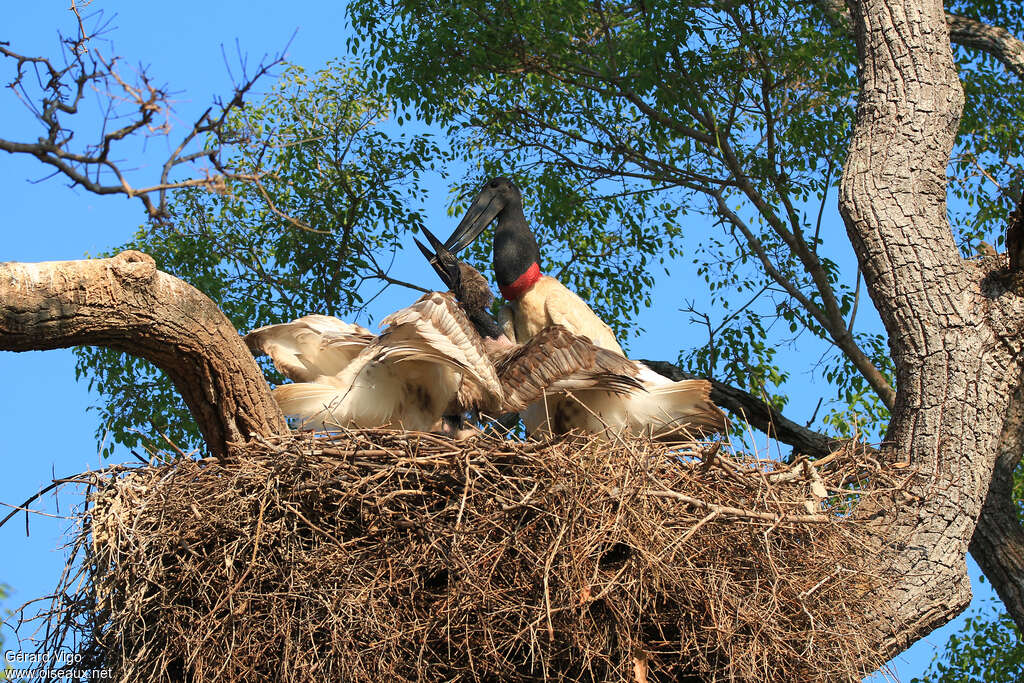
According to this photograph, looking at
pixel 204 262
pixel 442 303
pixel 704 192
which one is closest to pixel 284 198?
pixel 204 262

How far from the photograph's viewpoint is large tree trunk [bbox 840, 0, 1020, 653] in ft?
16.8

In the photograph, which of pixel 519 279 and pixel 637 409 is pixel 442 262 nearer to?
pixel 519 279

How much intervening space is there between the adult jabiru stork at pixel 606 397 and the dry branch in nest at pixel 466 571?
3.25ft

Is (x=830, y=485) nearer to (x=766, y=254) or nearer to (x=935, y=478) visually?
(x=935, y=478)

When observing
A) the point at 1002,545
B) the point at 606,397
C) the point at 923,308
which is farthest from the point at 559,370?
the point at 1002,545

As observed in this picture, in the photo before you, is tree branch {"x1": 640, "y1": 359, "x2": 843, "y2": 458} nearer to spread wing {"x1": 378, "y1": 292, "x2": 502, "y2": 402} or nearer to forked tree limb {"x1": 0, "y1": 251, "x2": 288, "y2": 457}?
spread wing {"x1": 378, "y1": 292, "x2": 502, "y2": 402}

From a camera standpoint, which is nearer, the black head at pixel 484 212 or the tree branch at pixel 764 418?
the tree branch at pixel 764 418

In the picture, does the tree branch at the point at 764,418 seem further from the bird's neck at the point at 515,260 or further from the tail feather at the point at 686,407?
the bird's neck at the point at 515,260

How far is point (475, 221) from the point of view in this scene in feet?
24.6

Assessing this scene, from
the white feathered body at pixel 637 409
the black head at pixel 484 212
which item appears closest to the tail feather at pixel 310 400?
the white feathered body at pixel 637 409

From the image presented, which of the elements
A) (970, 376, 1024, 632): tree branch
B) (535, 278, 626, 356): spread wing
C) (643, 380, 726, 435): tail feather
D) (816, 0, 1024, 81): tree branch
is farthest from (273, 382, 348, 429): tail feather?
(816, 0, 1024, 81): tree branch

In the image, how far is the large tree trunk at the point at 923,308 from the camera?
5113mm

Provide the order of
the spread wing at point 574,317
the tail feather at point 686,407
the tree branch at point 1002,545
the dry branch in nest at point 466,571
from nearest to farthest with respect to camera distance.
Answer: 1. the dry branch in nest at point 466,571
2. the tail feather at point 686,407
3. the tree branch at point 1002,545
4. the spread wing at point 574,317

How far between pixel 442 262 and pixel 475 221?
0.86 metres
